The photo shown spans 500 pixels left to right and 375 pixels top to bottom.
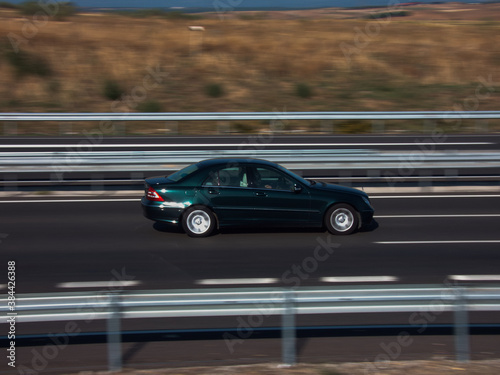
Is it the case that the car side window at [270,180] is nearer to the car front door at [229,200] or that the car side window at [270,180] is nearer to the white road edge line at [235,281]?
the car front door at [229,200]

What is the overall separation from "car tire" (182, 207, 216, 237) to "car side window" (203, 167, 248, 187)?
1.61 ft

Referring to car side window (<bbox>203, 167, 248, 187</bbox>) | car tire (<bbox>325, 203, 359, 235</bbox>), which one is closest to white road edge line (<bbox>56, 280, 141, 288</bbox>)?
car side window (<bbox>203, 167, 248, 187</bbox>)

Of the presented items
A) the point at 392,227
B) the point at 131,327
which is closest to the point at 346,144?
the point at 392,227

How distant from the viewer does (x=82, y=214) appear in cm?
1235

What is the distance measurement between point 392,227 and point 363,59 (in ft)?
90.2

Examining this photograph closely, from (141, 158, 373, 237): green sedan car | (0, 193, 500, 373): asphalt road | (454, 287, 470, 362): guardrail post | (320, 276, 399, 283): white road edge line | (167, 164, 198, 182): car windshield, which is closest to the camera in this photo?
(454, 287, 470, 362): guardrail post

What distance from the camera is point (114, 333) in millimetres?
5332

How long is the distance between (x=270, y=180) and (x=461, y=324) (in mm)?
5703

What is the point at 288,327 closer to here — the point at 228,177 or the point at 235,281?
the point at 235,281

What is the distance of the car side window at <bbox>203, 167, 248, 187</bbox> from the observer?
35.2 feet

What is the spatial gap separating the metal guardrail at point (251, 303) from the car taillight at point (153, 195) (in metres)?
5.13

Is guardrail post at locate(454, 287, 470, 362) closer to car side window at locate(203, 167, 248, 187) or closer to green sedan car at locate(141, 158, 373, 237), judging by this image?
green sedan car at locate(141, 158, 373, 237)

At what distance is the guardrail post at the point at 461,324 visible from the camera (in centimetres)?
544

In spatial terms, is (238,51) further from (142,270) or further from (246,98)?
(142,270)
